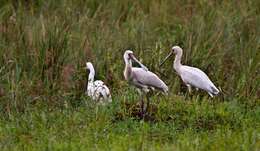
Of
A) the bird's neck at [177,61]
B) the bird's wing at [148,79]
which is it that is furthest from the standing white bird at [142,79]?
Answer: the bird's neck at [177,61]

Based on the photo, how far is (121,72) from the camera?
9.14 metres

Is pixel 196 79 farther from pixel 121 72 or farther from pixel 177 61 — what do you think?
pixel 121 72

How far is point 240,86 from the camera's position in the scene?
336 inches

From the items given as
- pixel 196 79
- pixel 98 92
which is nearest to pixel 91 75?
pixel 98 92

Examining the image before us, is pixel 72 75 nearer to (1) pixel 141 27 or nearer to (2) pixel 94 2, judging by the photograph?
(1) pixel 141 27

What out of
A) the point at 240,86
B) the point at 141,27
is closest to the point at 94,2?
the point at 141,27

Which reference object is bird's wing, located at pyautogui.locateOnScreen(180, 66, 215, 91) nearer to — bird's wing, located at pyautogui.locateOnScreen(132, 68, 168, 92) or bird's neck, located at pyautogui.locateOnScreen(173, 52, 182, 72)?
bird's neck, located at pyautogui.locateOnScreen(173, 52, 182, 72)

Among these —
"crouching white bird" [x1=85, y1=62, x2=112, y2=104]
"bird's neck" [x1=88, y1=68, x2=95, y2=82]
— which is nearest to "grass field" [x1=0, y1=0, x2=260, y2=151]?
"crouching white bird" [x1=85, y1=62, x2=112, y2=104]

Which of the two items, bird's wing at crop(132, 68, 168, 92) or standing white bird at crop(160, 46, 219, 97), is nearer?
bird's wing at crop(132, 68, 168, 92)

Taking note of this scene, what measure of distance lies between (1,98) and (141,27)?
107 inches

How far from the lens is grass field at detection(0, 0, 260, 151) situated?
6840 millimetres

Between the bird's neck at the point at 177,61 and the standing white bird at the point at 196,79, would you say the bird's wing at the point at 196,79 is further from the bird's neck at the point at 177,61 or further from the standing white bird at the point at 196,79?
the bird's neck at the point at 177,61

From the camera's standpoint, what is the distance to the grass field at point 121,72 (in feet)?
22.4

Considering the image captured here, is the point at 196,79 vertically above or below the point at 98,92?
above
